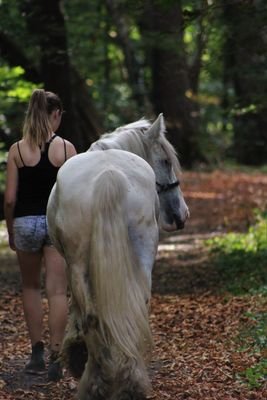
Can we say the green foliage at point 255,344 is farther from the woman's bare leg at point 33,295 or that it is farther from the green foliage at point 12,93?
the green foliage at point 12,93

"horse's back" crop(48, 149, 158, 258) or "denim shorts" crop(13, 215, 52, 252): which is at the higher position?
"horse's back" crop(48, 149, 158, 258)

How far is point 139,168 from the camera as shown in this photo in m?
5.36

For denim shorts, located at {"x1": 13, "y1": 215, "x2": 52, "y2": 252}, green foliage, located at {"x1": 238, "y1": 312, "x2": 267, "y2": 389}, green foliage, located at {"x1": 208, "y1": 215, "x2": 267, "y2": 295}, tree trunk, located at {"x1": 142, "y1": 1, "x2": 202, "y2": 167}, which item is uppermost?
→ denim shorts, located at {"x1": 13, "y1": 215, "x2": 52, "y2": 252}

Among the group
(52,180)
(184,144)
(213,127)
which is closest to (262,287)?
(52,180)

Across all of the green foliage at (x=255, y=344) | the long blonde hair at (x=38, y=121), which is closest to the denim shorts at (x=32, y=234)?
the long blonde hair at (x=38, y=121)

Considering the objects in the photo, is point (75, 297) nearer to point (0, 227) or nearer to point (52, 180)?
point (52, 180)

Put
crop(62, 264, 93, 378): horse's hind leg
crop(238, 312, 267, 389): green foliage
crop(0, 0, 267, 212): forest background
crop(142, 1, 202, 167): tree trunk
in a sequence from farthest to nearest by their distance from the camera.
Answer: crop(142, 1, 202, 167): tree trunk < crop(0, 0, 267, 212): forest background < crop(238, 312, 267, 389): green foliage < crop(62, 264, 93, 378): horse's hind leg

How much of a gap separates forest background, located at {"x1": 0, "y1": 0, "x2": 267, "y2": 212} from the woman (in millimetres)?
3057

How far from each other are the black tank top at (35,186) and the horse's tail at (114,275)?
1191 millimetres

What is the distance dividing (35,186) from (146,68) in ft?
89.2

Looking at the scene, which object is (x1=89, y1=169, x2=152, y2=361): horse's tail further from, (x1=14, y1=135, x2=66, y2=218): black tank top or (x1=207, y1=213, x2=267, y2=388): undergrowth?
(x1=14, y1=135, x2=66, y2=218): black tank top

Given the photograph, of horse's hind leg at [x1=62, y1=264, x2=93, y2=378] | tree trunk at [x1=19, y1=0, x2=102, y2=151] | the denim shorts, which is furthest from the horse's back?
tree trunk at [x1=19, y1=0, x2=102, y2=151]

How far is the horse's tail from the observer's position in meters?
4.96

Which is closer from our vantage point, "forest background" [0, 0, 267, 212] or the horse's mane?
the horse's mane
